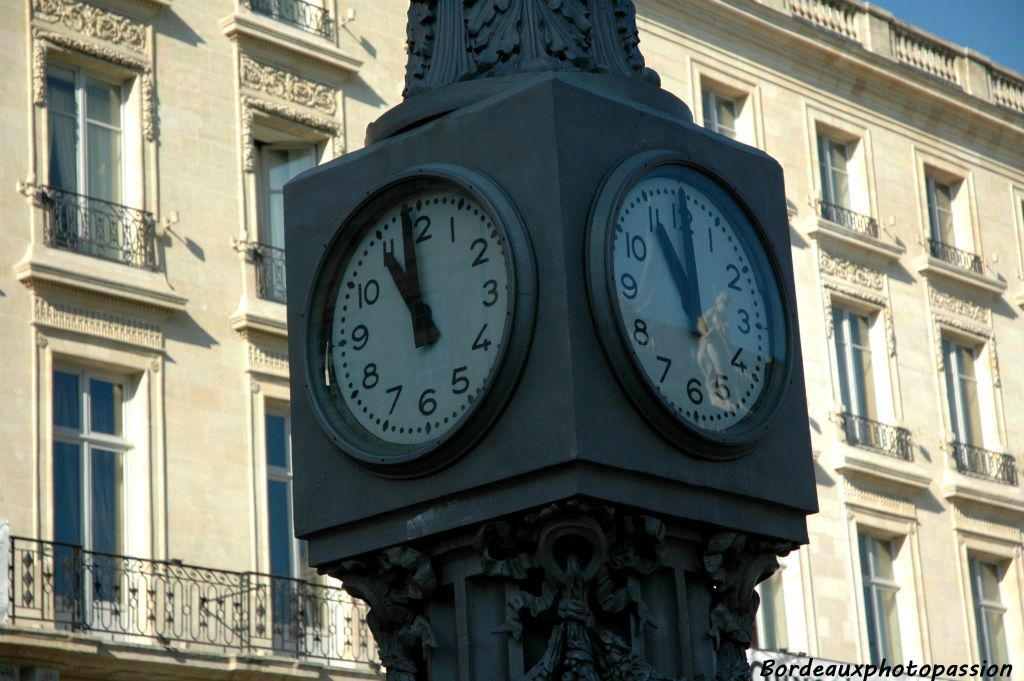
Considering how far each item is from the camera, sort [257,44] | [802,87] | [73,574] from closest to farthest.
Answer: [73,574], [257,44], [802,87]

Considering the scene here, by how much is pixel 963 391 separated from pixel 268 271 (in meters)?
12.4

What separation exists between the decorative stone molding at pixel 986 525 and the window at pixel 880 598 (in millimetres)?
1413

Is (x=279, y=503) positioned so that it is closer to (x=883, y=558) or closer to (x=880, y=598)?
(x=880, y=598)

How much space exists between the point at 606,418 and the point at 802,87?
2500 cm

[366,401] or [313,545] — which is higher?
[366,401]

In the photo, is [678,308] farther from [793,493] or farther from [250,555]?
[250,555]

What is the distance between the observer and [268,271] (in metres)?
20.7

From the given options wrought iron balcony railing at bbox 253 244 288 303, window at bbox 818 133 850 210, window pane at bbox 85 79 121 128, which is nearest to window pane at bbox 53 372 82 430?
wrought iron balcony railing at bbox 253 244 288 303

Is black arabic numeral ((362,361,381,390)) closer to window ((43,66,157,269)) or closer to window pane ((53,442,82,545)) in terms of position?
window pane ((53,442,82,545))

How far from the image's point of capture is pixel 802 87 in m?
28.1

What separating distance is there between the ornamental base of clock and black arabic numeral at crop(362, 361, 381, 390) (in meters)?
0.34

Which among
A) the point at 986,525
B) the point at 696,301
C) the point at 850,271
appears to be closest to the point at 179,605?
the point at 850,271

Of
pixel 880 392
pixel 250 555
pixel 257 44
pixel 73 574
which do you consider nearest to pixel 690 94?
pixel 880 392

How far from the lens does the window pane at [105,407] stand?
18.9 m
